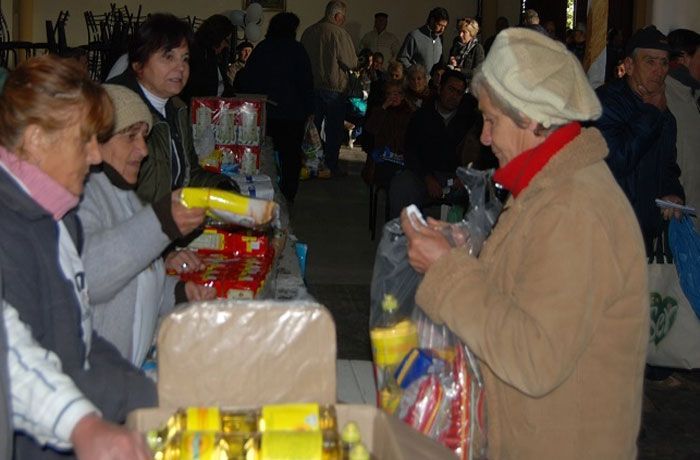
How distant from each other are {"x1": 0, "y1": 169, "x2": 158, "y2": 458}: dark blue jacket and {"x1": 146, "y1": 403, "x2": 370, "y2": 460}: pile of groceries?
30cm

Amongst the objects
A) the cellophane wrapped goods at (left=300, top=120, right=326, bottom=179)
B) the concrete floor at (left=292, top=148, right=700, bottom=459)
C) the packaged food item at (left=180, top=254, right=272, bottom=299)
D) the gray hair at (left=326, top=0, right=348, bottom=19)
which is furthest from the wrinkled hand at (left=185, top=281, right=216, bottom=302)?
the gray hair at (left=326, top=0, right=348, bottom=19)

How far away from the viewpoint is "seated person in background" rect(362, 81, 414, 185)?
9688 millimetres

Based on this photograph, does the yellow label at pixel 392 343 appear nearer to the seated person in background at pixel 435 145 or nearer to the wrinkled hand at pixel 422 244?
the wrinkled hand at pixel 422 244

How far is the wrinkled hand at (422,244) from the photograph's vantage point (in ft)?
8.78

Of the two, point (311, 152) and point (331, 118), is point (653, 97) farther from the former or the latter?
point (331, 118)

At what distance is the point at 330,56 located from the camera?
46.0ft

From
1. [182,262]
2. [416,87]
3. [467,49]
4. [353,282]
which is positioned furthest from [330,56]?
[182,262]

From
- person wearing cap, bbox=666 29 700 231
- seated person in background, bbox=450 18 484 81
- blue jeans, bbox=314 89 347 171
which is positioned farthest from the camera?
seated person in background, bbox=450 18 484 81

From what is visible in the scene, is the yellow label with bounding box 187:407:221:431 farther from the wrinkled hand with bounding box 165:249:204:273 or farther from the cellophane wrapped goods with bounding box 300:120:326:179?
the cellophane wrapped goods with bounding box 300:120:326:179

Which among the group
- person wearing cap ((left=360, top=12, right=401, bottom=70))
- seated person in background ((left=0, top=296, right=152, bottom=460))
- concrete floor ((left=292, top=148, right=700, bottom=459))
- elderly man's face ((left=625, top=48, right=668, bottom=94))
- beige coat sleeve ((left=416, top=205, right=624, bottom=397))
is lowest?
concrete floor ((left=292, top=148, right=700, bottom=459))

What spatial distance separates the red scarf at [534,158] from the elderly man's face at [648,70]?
3.08 metres

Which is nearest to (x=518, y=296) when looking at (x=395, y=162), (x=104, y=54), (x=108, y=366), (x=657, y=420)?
(x=108, y=366)

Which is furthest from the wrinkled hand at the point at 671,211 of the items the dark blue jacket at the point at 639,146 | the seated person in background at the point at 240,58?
the seated person in background at the point at 240,58

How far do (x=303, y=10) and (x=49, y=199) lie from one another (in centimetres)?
2014
